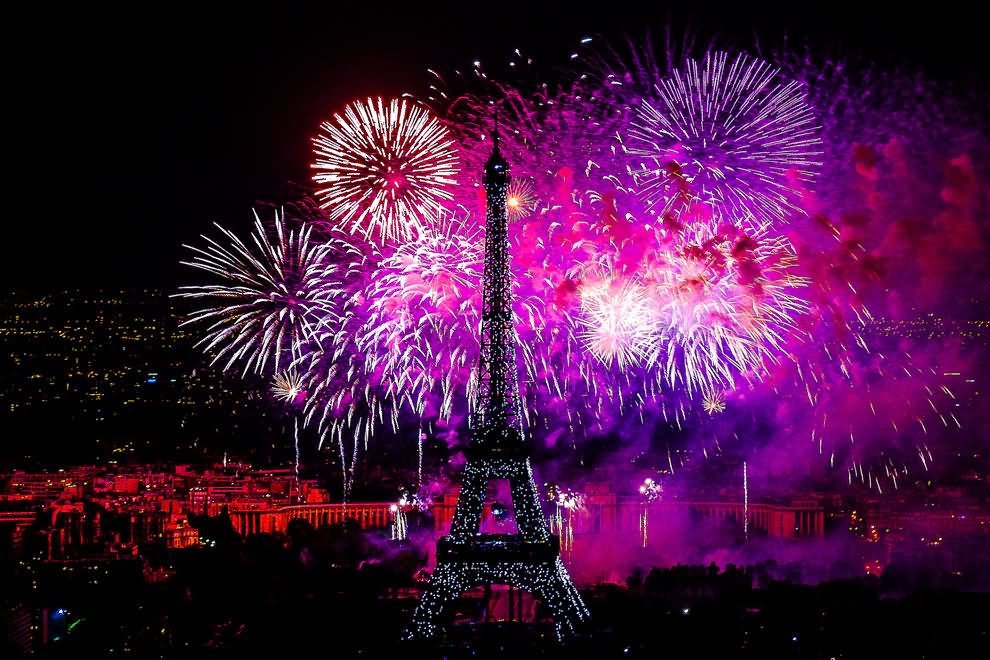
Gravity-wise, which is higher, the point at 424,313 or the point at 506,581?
the point at 424,313

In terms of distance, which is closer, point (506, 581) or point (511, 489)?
point (506, 581)

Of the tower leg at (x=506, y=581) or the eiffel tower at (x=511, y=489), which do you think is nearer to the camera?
the tower leg at (x=506, y=581)

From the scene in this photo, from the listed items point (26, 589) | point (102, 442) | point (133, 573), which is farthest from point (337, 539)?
point (102, 442)

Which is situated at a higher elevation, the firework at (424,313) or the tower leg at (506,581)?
the firework at (424,313)

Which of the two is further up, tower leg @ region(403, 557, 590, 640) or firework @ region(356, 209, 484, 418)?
firework @ region(356, 209, 484, 418)

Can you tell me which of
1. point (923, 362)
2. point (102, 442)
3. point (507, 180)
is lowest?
point (102, 442)

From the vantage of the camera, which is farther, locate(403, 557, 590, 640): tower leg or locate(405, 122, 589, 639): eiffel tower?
locate(405, 122, 589, 639): eiffel tower

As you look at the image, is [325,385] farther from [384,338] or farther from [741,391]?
[741,391]

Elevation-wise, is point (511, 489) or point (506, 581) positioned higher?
point (511, 489)
